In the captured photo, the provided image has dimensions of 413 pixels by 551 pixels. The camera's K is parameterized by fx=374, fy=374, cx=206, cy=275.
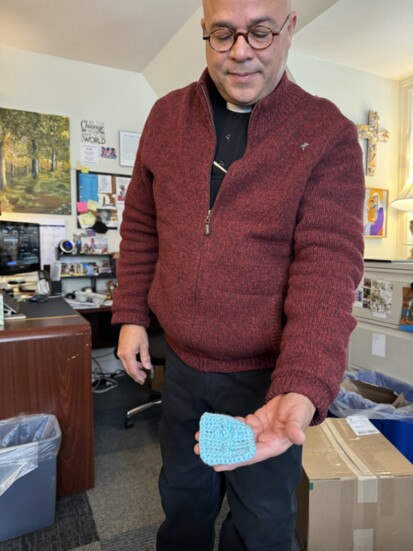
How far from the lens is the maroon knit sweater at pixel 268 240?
625 millimetres

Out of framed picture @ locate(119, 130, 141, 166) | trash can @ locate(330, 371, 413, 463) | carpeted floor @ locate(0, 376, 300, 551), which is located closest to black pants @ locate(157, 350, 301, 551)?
carpeted floor @ locate(0, 376, 300, 551)

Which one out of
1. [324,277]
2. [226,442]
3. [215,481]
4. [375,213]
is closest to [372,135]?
[375,213]

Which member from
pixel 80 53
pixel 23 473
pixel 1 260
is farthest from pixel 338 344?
pixel 80 53

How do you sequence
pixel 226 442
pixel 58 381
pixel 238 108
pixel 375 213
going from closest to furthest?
1. pixel 226 442
2. pixel 238 108
3. pixel 58 381
4. pixel 375 213

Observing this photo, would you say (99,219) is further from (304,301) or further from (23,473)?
(304,301)

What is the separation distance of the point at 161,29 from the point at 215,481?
7.65 feet

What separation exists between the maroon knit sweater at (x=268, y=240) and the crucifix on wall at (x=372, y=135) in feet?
6.10

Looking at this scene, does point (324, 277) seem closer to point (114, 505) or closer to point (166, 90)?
point (114, 505)

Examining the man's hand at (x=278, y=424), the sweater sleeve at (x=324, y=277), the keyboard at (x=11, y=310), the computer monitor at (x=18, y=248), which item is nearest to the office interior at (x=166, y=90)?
the computer monitor at (x=18, y=248)

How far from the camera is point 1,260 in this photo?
2152 millimetres

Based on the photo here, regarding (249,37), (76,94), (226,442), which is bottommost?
(226,442)

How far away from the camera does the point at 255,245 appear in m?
0.71

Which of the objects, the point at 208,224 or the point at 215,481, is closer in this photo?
the point at 208,224

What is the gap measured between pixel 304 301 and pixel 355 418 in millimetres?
1073
